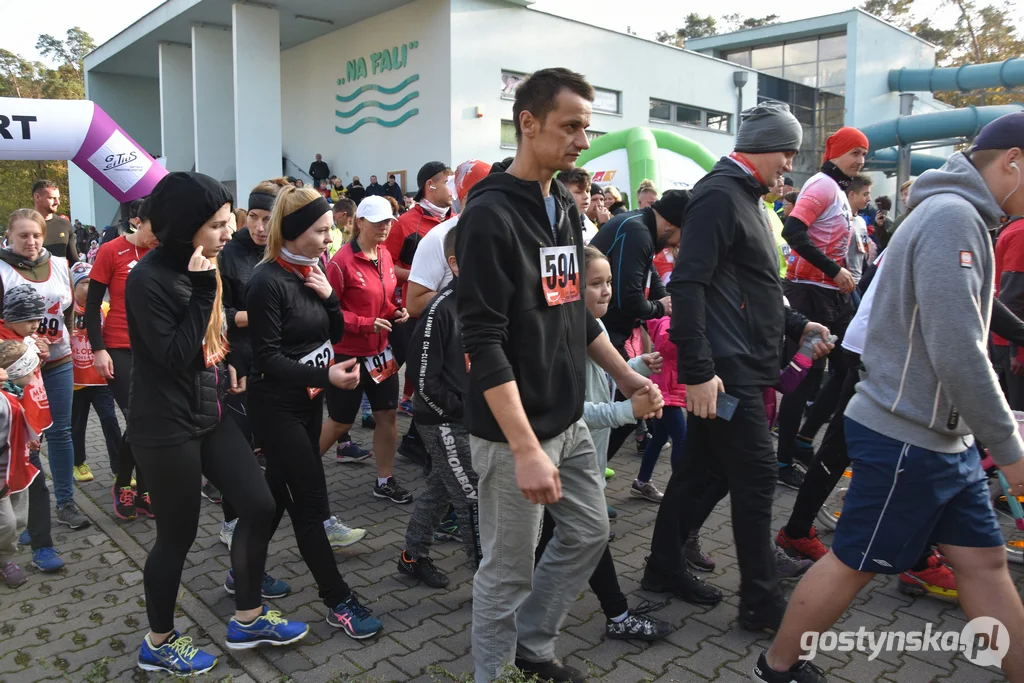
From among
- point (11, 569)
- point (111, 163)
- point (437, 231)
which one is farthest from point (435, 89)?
point (11, 569)

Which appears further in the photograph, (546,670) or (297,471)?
(297,471)

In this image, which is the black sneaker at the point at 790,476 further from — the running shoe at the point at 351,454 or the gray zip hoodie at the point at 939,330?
the running shoe at the point at 351,454

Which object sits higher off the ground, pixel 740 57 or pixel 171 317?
pixel 740 57

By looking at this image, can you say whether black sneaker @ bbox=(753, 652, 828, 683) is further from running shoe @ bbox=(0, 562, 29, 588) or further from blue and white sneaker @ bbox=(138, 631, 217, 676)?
running shoe @ bbox=(0, 562, 29, 588)

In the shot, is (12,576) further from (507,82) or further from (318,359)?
(507,82)

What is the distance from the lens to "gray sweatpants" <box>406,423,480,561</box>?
358cm

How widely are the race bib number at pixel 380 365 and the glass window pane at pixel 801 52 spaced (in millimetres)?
32768

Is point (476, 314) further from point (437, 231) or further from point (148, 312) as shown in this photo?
point (437, 231)

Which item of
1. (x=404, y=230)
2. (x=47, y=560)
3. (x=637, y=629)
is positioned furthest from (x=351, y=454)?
(x=637, y=629)

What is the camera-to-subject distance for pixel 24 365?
3.90 metres

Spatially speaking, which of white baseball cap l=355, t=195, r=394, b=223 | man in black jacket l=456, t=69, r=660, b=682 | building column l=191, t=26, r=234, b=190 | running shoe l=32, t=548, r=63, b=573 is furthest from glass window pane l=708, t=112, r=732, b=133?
man in black jacket l=456, t=69, r=660, b=682

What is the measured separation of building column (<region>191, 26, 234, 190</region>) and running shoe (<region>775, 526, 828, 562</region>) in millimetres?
22009

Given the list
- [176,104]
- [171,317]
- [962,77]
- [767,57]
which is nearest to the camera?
[171,317]

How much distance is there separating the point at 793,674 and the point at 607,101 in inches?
830
